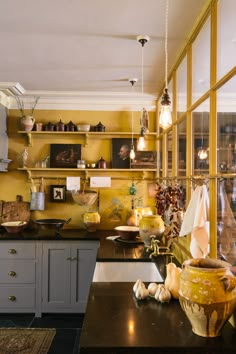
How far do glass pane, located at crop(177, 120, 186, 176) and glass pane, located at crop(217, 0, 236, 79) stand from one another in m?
0.62

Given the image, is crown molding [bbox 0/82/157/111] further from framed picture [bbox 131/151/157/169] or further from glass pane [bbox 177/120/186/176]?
glass pane [bbox 177/120/186/176]

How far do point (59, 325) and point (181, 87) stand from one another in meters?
2.46

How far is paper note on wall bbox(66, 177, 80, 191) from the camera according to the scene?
3760mm

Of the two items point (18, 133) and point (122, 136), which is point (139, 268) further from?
point (18, 133)

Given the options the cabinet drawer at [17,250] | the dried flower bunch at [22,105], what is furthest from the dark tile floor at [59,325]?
the dried flower bunch at [22,105]

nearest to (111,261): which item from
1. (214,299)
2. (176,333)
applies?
(176,333)

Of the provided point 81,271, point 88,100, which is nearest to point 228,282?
point 81,271

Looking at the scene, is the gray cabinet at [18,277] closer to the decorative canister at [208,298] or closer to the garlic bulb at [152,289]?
the garlic bulb at [152,289]

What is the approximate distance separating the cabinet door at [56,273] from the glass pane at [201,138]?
69.8 inches

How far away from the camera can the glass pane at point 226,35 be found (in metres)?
1.65

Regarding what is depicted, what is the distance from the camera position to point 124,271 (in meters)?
2.34

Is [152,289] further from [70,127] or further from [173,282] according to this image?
[70,127]

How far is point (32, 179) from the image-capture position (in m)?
3.78

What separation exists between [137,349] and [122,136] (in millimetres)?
2958
